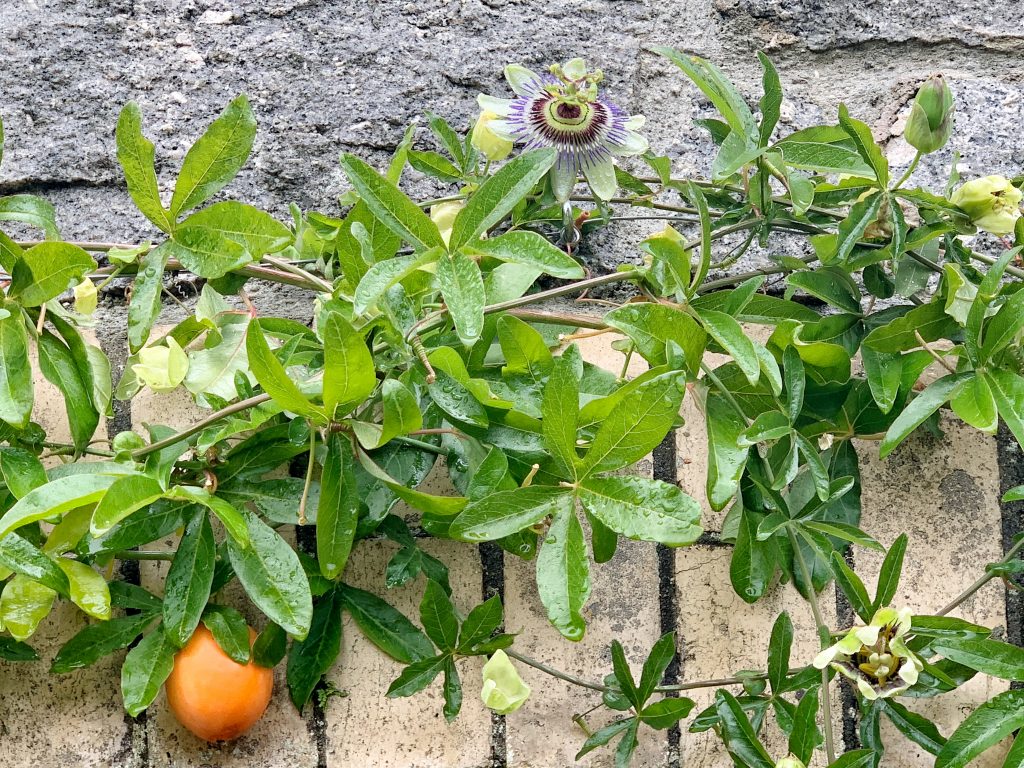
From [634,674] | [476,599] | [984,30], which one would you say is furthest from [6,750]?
[984,30]

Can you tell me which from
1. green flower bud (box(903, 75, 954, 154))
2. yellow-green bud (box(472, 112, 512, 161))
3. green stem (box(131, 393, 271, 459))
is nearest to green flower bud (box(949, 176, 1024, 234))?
green flower bud (box(903, 75, 954, 154))

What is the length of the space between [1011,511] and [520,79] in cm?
66

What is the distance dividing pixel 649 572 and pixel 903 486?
28cm

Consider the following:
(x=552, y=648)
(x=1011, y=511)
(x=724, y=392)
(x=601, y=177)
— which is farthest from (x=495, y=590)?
(x=1011, y=511)

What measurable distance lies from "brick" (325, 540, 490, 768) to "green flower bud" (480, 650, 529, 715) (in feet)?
0.34

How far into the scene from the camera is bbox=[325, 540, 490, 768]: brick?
995 mm

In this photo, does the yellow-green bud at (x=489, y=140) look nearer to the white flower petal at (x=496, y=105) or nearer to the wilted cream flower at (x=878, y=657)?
the white flower petal at (x=496, y=105)

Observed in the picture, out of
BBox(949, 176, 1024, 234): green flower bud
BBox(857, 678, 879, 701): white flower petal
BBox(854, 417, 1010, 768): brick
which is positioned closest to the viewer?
BBox(857, 678, 879, 701): white flower petal

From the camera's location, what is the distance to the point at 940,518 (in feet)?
3.54

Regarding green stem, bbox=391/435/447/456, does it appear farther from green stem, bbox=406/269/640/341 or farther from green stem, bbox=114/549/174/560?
green stem, bbox=114/549/174/560

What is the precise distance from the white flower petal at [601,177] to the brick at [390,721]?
0.43 meters

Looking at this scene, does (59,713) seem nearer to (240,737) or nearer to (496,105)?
(240,737)

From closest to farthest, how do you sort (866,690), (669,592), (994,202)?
1. (866,690)
2. (994,202)
3. (669,592)

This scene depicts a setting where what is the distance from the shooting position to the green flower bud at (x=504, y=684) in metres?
0.90
